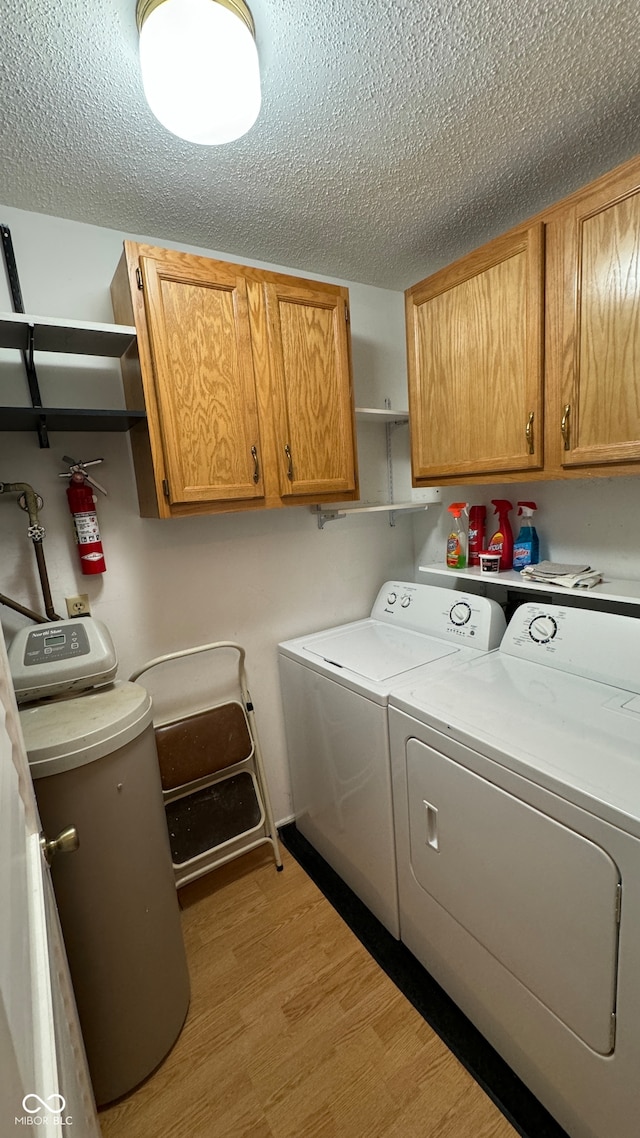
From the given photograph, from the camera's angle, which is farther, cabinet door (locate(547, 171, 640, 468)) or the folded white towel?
the folded white towel

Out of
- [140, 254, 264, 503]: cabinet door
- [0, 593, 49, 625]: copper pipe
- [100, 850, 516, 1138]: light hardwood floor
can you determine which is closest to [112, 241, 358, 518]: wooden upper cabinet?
[140, 254, 264, 503]: cabinet door

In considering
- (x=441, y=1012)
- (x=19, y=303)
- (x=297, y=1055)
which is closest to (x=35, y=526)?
(x=19, y=303)

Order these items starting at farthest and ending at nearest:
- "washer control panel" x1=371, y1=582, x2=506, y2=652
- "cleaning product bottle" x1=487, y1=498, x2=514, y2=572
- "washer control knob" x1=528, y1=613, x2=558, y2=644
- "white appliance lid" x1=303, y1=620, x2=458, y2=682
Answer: "cleaning product bottle" x1=487, y1=498, x2=514, y2=572
"washer control panel" x1=371, y1=582, x2=506, y2=652
"white appliance lid" x1=303, y1=620, x2=458, y2=682
"washer control knob" x1=528, y1=613, x2=558, y2=644

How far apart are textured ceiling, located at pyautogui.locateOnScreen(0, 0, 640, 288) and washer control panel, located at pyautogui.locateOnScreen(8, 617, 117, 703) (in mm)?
1272

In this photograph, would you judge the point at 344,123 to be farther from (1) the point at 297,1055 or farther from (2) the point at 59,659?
(1) the point at 297,1055

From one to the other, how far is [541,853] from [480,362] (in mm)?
1428

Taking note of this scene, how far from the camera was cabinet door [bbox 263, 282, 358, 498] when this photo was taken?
161 centimetres

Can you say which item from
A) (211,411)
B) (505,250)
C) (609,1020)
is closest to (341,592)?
(211,411)

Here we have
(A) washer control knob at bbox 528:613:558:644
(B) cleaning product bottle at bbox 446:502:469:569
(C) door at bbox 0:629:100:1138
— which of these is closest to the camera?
(C) door at bbox 0:629:100:1138

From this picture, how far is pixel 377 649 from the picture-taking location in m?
1.88

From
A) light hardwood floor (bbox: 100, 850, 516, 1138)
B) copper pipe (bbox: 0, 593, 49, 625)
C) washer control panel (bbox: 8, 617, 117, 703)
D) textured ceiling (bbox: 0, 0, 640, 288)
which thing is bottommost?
light hardwood floor (bbox: 100, 850, 516, 1138)

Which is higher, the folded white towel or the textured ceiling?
the textured ceiling

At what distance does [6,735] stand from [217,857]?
1661mm

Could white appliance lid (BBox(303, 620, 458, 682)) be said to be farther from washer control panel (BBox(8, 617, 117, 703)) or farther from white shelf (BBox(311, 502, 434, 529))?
washer control panel (BBox(8, 617, 117, 703))
